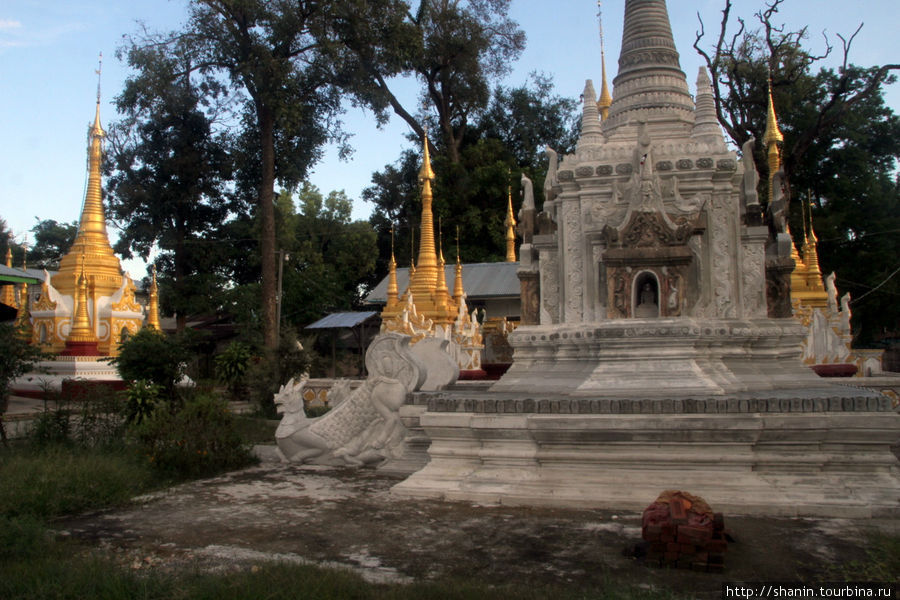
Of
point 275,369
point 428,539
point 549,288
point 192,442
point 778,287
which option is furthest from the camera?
point 275,369

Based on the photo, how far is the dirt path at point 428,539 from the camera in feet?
17.0

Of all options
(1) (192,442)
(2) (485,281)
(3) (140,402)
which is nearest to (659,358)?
(1) (192,442)

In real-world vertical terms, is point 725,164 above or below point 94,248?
below

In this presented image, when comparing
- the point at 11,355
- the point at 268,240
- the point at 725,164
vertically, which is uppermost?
the point at 268,240

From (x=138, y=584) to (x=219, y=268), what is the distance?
1301 inches

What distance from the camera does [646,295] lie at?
32.7ft

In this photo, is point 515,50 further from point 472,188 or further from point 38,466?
point 38,466

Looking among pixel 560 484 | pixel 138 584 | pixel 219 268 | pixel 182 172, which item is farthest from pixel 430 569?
pixel 219 268

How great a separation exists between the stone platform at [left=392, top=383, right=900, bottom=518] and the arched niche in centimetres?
267

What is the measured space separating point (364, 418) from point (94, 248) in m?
20.1

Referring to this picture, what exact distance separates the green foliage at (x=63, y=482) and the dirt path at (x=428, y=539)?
313mm

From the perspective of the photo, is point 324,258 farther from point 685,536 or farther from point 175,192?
point 685,536

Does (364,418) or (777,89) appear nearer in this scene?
(364,418)

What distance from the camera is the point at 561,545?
5816 mm
